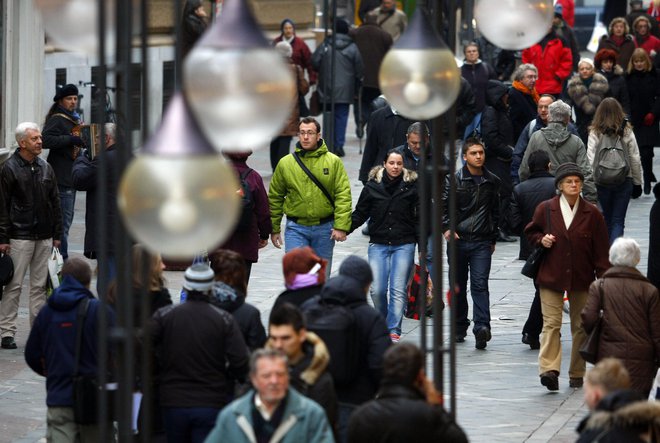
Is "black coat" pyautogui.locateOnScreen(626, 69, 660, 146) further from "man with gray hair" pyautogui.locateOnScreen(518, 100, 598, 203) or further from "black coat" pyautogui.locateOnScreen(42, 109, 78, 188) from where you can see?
"black coat" pyautogui.locateOnScreen(42, 109, 78, 188)

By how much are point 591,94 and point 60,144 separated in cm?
734

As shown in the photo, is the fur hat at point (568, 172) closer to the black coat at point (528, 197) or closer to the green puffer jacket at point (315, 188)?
the black coat at point (528, 197)

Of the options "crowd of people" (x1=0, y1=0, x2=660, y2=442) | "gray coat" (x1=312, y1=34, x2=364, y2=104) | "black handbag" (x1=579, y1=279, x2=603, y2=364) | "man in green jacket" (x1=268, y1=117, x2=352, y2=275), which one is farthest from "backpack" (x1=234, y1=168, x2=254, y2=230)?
"gray coat" (x1=312, y1=34, x2=364, y2=104)

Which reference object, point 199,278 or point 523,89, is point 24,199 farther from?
point 523,89

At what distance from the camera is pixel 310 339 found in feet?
27.3

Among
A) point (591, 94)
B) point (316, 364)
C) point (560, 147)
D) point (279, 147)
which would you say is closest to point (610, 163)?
point (560, 147)

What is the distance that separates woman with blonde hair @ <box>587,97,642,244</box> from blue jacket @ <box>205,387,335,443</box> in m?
9.93

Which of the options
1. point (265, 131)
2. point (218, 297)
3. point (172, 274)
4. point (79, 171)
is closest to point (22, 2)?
point (172, 274)

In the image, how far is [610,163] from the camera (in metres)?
17.0

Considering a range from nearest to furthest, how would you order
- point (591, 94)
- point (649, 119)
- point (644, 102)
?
point (591, 94) → point (649, 119) → point (644, 102)

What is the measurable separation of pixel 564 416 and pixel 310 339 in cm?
414

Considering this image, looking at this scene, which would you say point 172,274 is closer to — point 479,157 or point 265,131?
point 479,157

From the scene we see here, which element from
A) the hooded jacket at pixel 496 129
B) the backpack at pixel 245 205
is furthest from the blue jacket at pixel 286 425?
the hooded jacket at pixel 496 129

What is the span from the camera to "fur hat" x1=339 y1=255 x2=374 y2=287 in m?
9.24
